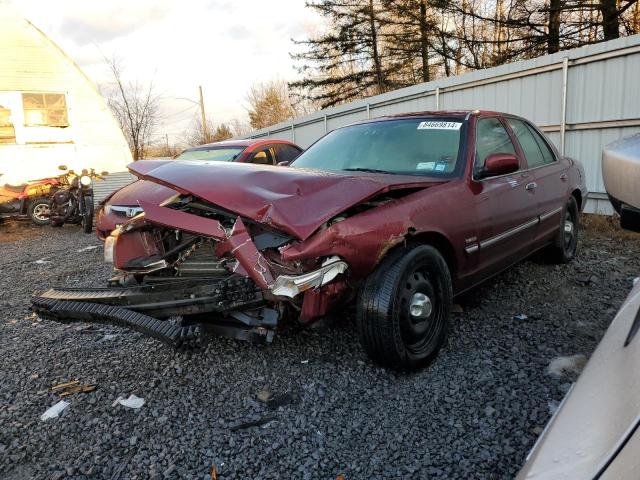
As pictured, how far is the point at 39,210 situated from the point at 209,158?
5876mm

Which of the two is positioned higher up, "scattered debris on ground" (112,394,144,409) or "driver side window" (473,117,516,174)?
"driver side window" (473,117,516,174)

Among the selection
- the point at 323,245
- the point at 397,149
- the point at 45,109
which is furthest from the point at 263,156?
the point at 45,109

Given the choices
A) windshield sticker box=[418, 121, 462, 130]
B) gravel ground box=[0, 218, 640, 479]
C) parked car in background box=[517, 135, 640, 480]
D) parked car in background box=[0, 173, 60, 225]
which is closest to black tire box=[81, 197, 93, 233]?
parked car in background box=[0, 173, 60, 225]

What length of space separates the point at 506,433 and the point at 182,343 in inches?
65.0

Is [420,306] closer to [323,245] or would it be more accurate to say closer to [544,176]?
[323,245]

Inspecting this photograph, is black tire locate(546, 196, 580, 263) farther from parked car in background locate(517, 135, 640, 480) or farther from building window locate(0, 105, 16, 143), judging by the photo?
building window locate(0, 105, 16, 143)

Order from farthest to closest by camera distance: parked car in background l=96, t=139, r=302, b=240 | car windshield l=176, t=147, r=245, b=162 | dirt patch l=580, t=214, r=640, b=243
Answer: car windshield l=176, t=147, r=245, b=162 → dirt patch l=580, t=214, r=640, b=243 → parked car in background l=96, t=139, r=302, b=240

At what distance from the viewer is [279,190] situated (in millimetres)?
2459

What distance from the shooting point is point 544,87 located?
7496mm

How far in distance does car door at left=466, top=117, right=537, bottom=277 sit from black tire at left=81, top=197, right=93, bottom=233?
27.4 ft

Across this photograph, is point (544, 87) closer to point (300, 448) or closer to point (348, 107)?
point (348, 107)

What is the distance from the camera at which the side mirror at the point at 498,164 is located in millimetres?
3258

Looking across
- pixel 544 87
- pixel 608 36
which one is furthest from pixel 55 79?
pixel 608 36

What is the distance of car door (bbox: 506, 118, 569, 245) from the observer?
4.13 metres
